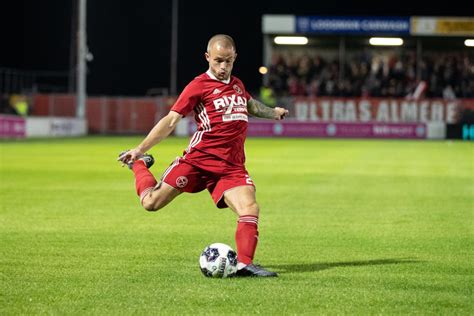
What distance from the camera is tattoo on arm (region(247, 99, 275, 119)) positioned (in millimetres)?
9586

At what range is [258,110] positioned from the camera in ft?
31.8

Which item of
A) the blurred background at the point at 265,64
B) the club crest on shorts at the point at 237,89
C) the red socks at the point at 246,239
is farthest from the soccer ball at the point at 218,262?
the blurred background at the point at 265,64

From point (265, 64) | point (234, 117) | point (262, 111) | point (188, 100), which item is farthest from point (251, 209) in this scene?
point (265, 64)

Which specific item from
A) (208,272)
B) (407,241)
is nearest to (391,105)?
(407,241)

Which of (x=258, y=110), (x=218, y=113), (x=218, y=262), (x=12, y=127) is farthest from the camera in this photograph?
(x=12, y=127)

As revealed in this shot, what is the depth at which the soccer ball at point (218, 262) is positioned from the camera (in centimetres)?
840

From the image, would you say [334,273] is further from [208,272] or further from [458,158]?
[458,158]

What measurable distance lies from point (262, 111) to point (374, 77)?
46.6 m

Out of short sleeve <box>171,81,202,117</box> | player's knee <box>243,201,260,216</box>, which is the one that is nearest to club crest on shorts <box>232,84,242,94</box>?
short sleeve <box>171,81,202,117</box>

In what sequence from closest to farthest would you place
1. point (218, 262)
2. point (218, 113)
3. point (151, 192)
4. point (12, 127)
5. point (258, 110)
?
point (218, 262) < point (218, 113) < point (151, 192) < point (258, 110) < point (12, 127)

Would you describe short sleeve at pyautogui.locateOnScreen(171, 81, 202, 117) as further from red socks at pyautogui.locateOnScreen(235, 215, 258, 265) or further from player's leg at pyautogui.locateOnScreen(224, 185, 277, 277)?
red socks at pyautogui.locateOnScreen(235, 215, 258, 265)

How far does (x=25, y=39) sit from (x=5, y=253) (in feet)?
194

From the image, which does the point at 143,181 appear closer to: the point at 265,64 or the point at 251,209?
the point at 251,209

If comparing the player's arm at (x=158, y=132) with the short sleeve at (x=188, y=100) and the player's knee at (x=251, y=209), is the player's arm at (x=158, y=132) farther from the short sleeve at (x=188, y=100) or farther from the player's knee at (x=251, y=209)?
the player's knee at (x=251, y=209)
